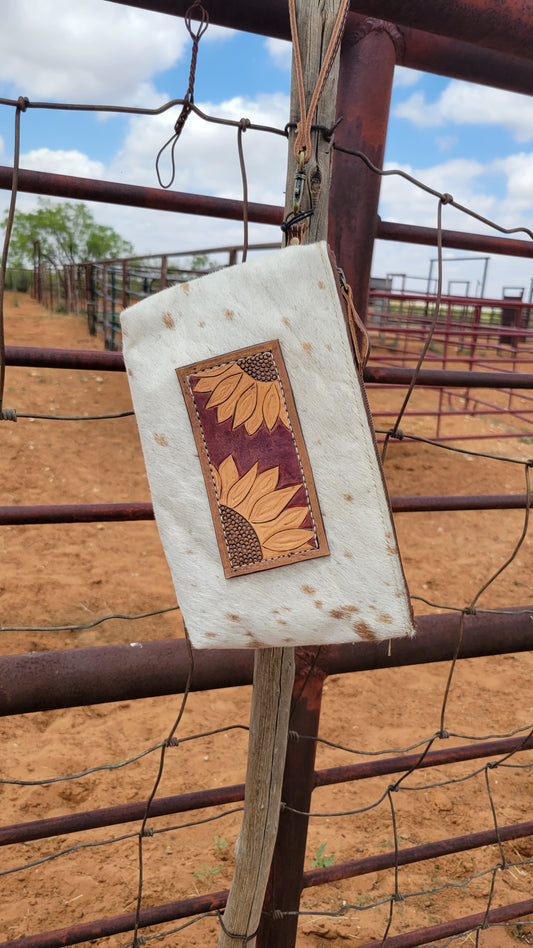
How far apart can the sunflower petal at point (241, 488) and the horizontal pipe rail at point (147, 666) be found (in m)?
0.33

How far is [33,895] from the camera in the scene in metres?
1.76

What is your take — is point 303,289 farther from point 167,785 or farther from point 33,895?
point 167,785

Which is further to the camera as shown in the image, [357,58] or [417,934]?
[417,934]

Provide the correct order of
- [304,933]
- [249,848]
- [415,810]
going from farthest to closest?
[415,810] < [304,933] < [249,848]

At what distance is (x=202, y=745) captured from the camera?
2430 mm

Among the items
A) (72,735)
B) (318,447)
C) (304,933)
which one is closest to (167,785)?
(72,735)

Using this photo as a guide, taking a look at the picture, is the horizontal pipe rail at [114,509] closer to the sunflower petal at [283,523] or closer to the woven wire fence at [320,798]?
the woven wire fence at [320,798]

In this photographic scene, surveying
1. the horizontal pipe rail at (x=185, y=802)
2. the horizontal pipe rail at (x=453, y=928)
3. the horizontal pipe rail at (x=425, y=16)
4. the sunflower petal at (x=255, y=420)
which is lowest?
the horizontal pipe rail at (x=453, y=928)

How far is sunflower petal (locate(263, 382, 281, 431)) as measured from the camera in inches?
25.6

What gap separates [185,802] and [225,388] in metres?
0.75

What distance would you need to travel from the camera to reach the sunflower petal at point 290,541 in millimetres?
662

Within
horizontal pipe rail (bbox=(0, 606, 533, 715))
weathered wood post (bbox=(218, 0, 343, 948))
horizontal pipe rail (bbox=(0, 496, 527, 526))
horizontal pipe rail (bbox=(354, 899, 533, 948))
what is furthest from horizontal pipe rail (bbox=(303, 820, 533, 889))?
horizontal pipe rail (bbox=(0, 496, 527, 526))

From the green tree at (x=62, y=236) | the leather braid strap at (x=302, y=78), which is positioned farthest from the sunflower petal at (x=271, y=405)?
the green tree at (x=62, y=236)

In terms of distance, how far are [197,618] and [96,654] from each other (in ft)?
0.95
